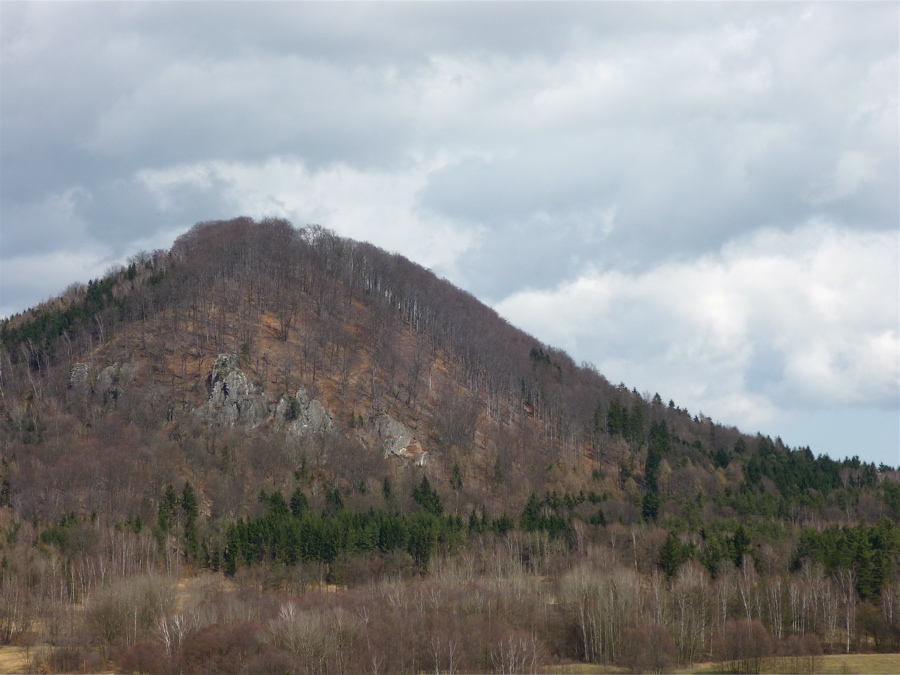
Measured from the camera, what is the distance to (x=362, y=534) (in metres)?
126

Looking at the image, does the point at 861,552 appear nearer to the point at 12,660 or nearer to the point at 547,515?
the point at 547,515

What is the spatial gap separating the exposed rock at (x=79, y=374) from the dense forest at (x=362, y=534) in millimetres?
625

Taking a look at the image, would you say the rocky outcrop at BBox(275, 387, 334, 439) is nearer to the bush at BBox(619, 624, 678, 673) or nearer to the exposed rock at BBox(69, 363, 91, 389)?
the exposed rock at BBox(69, 363, 91, 389)

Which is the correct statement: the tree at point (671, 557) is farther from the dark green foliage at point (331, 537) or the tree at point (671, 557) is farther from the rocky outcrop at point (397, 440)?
the rocky outcrop at point (397, 440)

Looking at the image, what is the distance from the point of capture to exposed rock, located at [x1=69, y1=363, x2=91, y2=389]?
185 meters

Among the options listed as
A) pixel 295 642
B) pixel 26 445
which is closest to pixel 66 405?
pixel 26 445

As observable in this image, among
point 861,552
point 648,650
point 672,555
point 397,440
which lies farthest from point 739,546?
point 397,440

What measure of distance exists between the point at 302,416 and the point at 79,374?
155 feet

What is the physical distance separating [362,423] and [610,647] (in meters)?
97.2

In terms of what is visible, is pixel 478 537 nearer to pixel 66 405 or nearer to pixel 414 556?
pixel 414 556

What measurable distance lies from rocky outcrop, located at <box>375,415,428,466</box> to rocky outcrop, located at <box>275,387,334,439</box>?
403 inches

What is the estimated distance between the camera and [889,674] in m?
85.3

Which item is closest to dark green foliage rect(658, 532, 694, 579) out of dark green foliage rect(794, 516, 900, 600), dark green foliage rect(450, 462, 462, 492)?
dark green foliage rect(794, 516, 900, 600)

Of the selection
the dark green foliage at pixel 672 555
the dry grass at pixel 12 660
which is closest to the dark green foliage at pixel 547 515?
the dark green foliage at pixel 672 555
